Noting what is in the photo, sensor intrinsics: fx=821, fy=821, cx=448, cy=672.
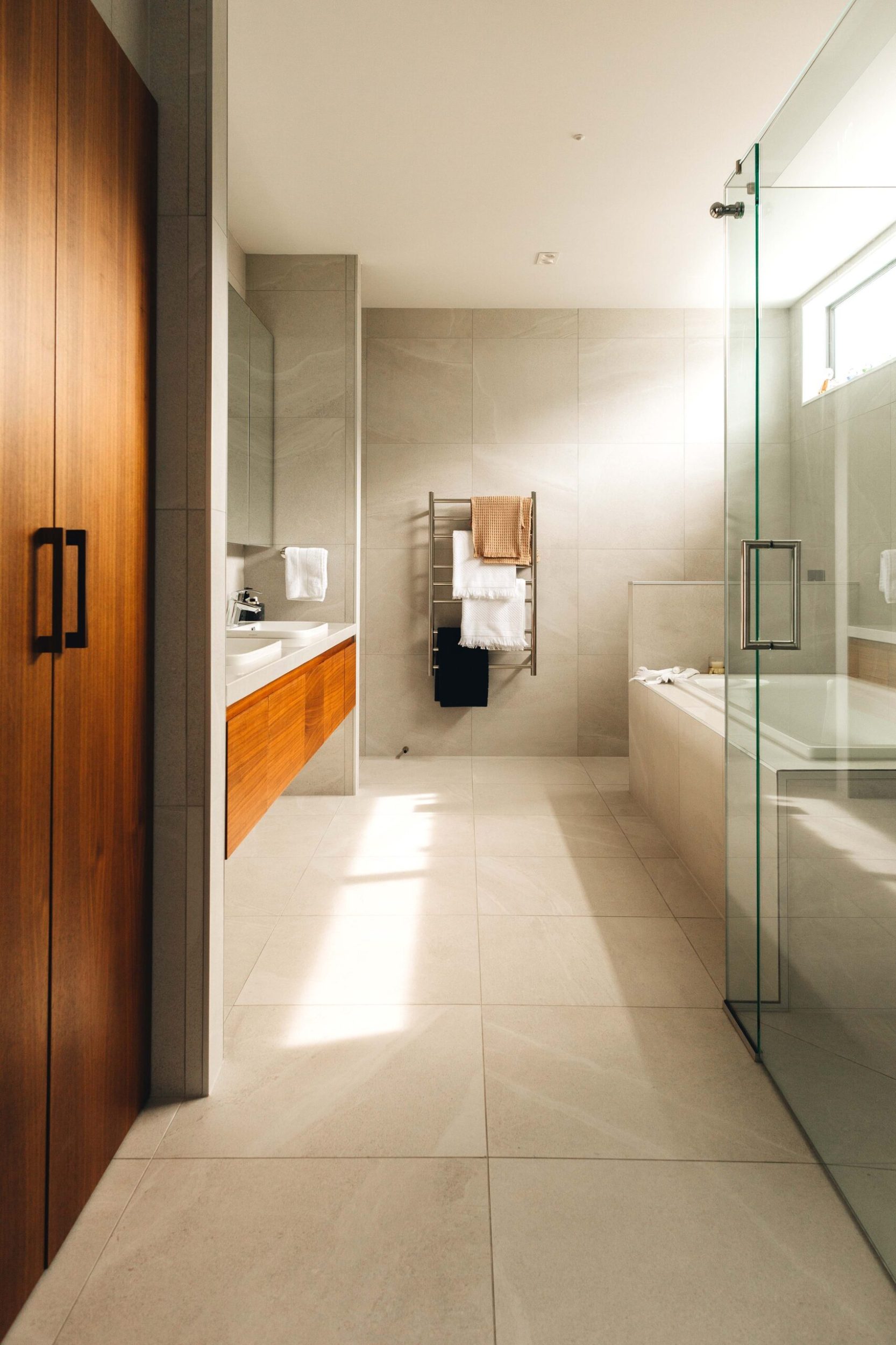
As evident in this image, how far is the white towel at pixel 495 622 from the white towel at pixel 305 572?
35.7 inches

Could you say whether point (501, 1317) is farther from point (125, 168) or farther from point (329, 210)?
point (329, 210)

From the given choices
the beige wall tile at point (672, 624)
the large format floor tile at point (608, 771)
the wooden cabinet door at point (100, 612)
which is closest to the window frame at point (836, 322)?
the wooden cabinet door at point (100, 612)

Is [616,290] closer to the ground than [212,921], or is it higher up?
higher up

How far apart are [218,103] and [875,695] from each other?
4.92ft

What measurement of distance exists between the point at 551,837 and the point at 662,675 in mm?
972

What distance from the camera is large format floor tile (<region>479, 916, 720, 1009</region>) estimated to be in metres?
1.88

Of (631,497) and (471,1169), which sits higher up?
(631,497)

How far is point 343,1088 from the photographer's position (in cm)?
153

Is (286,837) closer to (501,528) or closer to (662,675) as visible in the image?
(662,675)

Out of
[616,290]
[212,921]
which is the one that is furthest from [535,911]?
[616,290]

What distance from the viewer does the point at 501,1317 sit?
41.2 inches

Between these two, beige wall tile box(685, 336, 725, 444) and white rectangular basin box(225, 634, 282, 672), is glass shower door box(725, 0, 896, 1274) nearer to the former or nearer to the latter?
white rectangular basin box(225, 634, 282, 672)

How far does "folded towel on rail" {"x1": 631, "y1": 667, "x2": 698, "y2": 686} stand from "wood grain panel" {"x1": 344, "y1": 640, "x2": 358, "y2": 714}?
127cm

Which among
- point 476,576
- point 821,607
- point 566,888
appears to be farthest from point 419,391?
point 821,607
